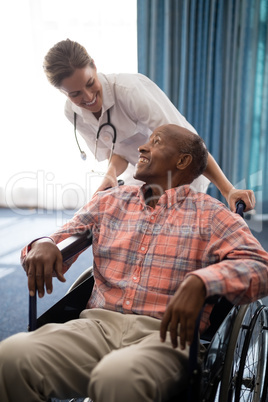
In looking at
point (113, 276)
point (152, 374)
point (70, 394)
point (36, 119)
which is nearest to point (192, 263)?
point (113, 276)

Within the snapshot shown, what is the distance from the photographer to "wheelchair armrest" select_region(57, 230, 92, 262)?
117cm

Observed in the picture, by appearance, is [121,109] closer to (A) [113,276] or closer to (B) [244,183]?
(A) [113,276]

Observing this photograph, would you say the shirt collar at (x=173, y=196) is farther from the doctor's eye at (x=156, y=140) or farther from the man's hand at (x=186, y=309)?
the man's hand at (x=186, y=309)

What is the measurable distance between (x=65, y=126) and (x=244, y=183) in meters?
1.83

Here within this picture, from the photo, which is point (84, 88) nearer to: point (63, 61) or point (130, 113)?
point (63, 61)

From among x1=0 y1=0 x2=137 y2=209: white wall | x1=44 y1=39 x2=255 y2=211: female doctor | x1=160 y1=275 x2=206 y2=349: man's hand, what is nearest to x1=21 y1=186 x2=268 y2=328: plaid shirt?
x1=160 y1=275 x2=206 y2=349: man's hand

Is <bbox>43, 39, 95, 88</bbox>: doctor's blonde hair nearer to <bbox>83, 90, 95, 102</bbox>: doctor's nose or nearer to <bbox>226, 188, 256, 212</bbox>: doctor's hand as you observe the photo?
<bbox>83, 90, 95, 102</bbox>: doctor's nose

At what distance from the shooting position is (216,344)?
970 mm

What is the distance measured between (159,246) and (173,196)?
0.62ft

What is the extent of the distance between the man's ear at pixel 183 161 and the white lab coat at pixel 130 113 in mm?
271

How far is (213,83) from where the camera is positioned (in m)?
3.51

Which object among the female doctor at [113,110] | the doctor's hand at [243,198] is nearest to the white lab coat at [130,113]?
the female doctor at [113,110]

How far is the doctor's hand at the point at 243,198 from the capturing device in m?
1.35

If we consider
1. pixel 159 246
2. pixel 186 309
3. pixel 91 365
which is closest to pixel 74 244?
pixel 159 246
